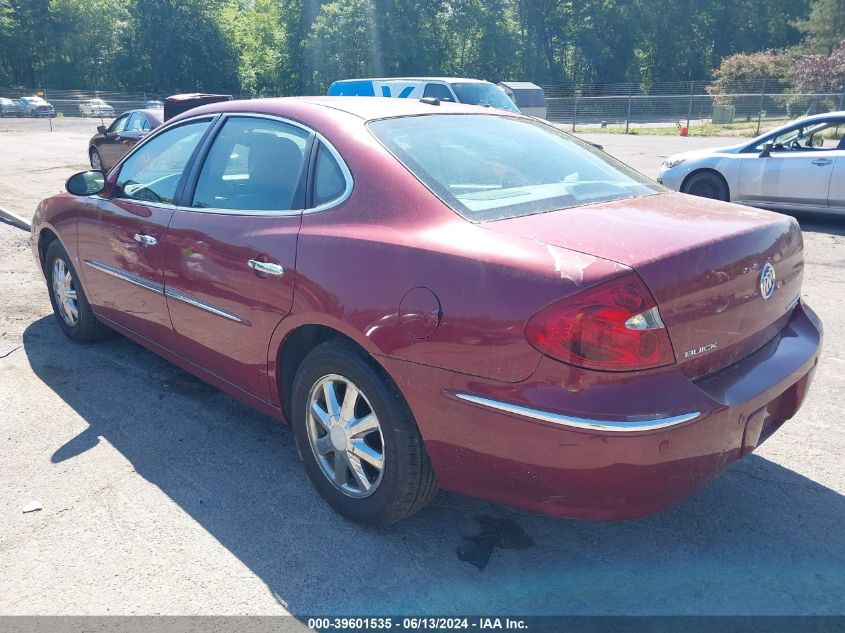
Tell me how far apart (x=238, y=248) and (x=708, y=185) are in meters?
8.15

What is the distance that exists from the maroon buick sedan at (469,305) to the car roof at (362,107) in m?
0.02

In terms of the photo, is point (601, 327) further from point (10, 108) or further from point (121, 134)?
point (10, 108)

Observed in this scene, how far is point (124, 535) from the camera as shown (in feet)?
9.99

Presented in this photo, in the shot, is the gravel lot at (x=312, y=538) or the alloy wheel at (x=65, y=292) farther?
the alloy wheel at (x=65, y=292)

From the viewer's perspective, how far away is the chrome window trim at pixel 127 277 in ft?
13.0

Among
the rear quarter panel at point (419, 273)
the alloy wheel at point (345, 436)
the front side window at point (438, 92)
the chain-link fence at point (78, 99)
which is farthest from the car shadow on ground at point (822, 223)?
the chain-link fence at point (78, 99)

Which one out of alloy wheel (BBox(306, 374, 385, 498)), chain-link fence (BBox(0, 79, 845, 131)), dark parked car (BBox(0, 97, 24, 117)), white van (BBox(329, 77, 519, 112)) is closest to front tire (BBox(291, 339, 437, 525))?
alloy wheel (BBox(306, 374, 385, 498))

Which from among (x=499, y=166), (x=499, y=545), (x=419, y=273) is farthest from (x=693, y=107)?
(x=419, y=273)

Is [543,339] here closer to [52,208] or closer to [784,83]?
[52,208]

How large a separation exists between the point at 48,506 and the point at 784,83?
45.7m

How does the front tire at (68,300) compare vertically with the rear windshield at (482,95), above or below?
below

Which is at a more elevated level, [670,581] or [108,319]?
[108,319]

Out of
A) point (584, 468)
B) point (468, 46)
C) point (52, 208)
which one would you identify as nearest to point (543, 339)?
point (584, 468)

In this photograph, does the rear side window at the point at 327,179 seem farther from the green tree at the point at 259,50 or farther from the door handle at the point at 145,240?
the green tree at the point at 259,50
